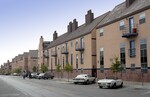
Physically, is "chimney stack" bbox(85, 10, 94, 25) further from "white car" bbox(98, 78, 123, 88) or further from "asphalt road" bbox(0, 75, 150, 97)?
"asphalt road" bbox(0, 75, 150, 97)

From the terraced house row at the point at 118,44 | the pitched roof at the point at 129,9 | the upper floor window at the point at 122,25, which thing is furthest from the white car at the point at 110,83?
the upper floor window at the point at 122,25

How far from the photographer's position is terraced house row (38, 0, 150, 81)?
40281mm

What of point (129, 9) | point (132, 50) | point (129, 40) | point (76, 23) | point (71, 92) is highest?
point (76, 23)

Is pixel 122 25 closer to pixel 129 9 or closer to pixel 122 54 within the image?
pixel 129 9

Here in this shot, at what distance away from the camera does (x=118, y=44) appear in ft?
151

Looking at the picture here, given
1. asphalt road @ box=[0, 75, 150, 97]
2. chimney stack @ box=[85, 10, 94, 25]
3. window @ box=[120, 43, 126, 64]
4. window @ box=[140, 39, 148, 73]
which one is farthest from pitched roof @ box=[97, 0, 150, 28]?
chimney stack @ box=[85, 10, 94, 25]

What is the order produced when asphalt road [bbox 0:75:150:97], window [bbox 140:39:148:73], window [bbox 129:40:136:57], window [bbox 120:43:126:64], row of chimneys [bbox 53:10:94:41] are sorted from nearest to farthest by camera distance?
asphalt road [bbox 0:75:150:97], window [bbox 140:39:148:73], window [bbox 129:40:136:57], window [bbox 120:43:126:64], row of chimneys [bbox 53:10:94:41]

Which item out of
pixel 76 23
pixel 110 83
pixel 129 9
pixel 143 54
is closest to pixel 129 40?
pixel 143 54

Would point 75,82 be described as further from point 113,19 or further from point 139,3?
point 139,3

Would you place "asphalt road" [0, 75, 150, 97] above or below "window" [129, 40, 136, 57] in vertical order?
below

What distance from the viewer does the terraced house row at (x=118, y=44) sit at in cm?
4028

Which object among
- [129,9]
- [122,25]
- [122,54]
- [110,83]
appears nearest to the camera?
[110,83]

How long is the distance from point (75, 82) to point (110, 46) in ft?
24.3

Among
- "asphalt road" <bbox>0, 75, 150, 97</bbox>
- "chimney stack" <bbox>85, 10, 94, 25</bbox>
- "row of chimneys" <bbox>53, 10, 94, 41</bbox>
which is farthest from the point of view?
"row of chimneys" <bbox>53, 10, 94, 41</bbox>
